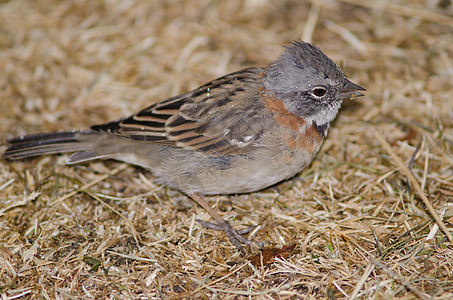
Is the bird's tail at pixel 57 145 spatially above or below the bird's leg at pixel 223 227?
above

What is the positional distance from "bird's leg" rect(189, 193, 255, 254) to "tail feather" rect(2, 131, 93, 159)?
1521 millimetres

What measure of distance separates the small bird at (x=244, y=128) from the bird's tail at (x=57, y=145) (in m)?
0.41

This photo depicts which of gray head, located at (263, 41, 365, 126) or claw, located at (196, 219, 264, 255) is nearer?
claw, located at (196, 219, 264, 255)

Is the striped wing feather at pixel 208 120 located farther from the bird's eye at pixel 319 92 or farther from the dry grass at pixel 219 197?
the dry grass at pixel 219 197

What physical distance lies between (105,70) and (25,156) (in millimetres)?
2057

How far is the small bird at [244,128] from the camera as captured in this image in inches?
189

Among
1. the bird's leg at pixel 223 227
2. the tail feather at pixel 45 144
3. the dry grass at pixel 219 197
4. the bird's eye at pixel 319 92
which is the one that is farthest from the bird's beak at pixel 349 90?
the tail feather at pixel 45 144

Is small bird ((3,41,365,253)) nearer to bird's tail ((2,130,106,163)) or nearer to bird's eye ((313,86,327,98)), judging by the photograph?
bird's eye ((313,86,327,98))

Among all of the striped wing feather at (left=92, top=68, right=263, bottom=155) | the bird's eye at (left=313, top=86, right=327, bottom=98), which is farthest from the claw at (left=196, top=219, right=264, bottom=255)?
the bird's eye at (left=313, top=86, right=327, bottom=98)

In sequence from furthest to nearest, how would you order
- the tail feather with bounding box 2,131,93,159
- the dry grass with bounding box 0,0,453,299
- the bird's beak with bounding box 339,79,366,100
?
the tail feather with bounding box 2,131,93,159 → the bird's beak with bounding box 339,79,366,100 → the dry grass with bounding box 0,0,453,299

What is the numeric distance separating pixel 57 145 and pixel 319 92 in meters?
3.11

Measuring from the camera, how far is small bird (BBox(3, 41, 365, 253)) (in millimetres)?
4797

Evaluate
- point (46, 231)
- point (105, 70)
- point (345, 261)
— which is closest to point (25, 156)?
point (46, 231)

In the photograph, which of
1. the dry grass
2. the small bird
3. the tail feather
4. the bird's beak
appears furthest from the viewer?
the tail feather
